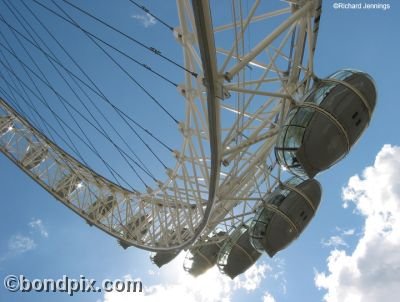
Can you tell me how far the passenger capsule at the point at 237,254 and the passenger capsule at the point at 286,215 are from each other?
383cm

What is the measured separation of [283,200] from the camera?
1738 centimetres

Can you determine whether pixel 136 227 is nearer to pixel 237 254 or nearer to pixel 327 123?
Result: pixel 237 254

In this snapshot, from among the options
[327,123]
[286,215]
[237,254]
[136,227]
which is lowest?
[327,123]

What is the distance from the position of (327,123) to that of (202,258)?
15879 mm

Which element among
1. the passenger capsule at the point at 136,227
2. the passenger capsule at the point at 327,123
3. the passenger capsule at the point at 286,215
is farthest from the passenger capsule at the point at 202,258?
the passenger capsule at the point at 327,123

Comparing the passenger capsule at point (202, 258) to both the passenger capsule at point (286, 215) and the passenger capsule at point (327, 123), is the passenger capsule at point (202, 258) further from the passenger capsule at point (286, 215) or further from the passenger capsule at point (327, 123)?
the passenger capsule at point (327, 123)

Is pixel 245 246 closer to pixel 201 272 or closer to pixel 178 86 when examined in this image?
pixel 201 272

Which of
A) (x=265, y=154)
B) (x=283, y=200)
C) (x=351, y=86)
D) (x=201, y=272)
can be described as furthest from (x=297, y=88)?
(x=201, y=272)

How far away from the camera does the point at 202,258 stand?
1032 inches

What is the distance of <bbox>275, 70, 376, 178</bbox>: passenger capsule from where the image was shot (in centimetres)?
1238

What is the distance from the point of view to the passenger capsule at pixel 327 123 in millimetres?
12375

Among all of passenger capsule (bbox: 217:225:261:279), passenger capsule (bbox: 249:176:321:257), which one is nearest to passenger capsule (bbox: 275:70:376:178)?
passenger capsule (bbox: 249:176:321:257)

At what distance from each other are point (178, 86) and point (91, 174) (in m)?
14.5

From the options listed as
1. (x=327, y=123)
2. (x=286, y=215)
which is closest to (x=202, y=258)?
(x=286, y=215)
